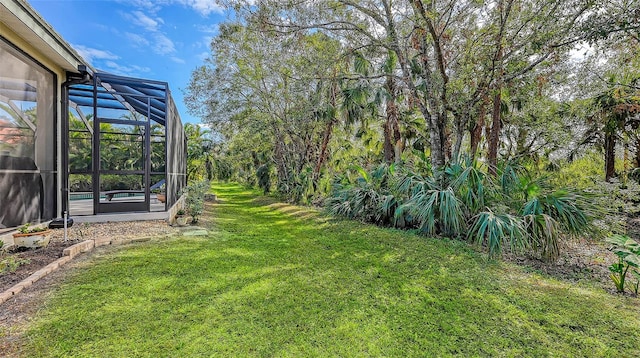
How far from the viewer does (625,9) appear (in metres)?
4.46

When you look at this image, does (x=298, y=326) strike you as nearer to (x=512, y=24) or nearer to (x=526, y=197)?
(x=526, y=197)

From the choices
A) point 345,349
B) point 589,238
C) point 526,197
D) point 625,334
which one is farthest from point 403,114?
point 345,349

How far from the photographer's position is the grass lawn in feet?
7.62

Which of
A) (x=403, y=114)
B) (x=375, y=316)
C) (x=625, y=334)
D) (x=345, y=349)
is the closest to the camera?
(x=345, y=349)

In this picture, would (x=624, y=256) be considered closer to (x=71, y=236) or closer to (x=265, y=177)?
(x=71, y=236)

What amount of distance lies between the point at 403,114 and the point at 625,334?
10.1 meters

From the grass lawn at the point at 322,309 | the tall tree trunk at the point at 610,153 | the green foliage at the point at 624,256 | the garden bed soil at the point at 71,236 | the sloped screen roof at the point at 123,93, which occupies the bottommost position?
the grass lawn at the point at 322,309

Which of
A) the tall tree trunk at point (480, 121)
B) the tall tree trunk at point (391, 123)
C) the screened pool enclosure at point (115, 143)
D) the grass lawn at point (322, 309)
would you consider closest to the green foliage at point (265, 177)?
the screened pool enclosure at point (115, 143)

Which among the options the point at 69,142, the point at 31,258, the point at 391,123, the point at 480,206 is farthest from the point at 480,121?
the point at 69,142

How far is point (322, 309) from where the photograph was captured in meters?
2.93

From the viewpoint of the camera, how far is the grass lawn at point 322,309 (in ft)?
7.62

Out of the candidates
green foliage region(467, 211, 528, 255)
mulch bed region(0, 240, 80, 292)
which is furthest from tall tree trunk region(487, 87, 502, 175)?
mulch bed region(0, 240, 80, 292)

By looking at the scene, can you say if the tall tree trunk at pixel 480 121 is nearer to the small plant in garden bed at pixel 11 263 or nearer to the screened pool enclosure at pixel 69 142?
the small plant in garden bed at pixel 11 263

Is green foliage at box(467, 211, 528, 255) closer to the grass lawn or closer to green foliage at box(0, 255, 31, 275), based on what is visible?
the grass lawn
